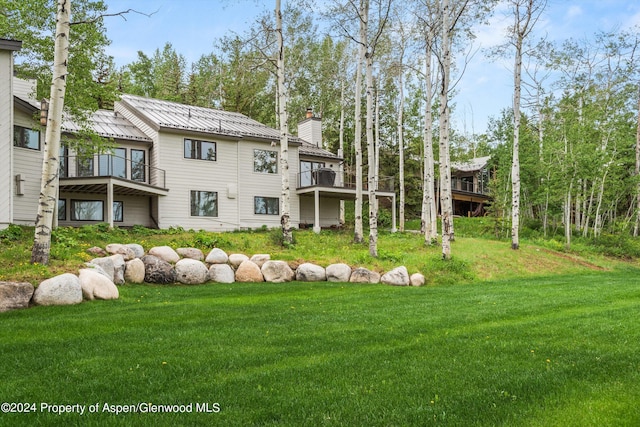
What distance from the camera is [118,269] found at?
1067 centimetres

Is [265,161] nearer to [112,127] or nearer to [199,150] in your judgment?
[199,150]

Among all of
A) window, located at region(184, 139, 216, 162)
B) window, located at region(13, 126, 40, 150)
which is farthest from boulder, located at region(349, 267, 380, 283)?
window, located at region(13, 126, 40, 150)

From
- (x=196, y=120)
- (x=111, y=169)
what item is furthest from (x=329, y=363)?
(x=196, y=120)

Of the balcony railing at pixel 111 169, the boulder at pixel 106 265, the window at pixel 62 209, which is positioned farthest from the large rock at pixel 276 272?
the window at pixel 62 209

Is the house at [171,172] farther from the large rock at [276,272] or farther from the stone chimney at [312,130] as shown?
the large rock at [276,272]

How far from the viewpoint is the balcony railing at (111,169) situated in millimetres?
19422

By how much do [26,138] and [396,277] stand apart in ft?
48.9

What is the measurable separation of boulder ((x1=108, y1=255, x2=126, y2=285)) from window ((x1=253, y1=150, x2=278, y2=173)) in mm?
13614

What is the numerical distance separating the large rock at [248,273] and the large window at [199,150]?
1126cm

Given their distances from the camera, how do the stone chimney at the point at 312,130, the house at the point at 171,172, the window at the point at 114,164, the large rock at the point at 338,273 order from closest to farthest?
the large rock at the point at 338,273 → the house at the point at 171,172 → the window at the point at 114,164 → the stone chimney at the point at 312,130

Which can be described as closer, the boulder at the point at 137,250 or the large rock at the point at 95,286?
the large rock at the point at 95,286

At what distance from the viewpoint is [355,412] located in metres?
3.49

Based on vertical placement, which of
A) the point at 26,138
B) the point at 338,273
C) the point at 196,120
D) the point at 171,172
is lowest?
the point at 338,273

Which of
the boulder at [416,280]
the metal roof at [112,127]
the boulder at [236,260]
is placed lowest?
the boulder at [416,280]
